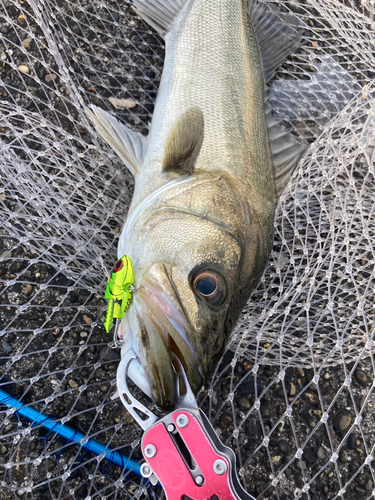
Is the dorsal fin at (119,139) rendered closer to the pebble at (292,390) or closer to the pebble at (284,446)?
the pebble at (292,390)

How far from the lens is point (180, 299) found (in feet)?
5.04

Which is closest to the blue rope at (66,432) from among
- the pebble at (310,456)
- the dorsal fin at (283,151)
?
the pebble at (310,456)

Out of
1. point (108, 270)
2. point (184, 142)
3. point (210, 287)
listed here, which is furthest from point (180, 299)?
point (184, 142)

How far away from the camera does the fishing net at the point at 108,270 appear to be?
2102mm

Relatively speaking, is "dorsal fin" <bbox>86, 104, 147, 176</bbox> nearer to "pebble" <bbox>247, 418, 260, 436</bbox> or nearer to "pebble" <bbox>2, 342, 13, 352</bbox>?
"pebble" <bbox>2, 342, 13, 352</bbox>

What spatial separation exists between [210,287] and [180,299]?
17cm

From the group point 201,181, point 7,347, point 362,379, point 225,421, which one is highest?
point 201,181

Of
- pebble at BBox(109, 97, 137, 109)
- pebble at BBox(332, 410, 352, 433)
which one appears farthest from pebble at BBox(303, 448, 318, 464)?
pebble at BBox(109, 97, 137, 109)

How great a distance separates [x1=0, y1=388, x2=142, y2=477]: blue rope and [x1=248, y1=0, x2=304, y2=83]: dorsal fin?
263 centimetres

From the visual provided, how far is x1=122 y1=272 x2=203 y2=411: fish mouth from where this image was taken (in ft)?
4.80

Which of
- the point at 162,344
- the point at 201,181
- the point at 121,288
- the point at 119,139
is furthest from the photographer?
the point at 119,139

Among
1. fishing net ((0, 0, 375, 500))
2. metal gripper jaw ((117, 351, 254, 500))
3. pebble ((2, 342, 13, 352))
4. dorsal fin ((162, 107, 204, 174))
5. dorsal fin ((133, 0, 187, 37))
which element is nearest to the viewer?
metal gripper jaw ((117, 351, 254, 500))

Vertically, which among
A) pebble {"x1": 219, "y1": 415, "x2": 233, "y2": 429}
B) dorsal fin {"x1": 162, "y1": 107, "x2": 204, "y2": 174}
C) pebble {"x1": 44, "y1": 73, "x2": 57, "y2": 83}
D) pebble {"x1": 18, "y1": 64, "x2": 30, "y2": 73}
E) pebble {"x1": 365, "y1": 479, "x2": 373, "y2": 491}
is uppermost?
dorsal fin {"x1": 162, "y1": 107, "x2": 204, "y2": 174}

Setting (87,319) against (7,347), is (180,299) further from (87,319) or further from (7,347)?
(7,347)
